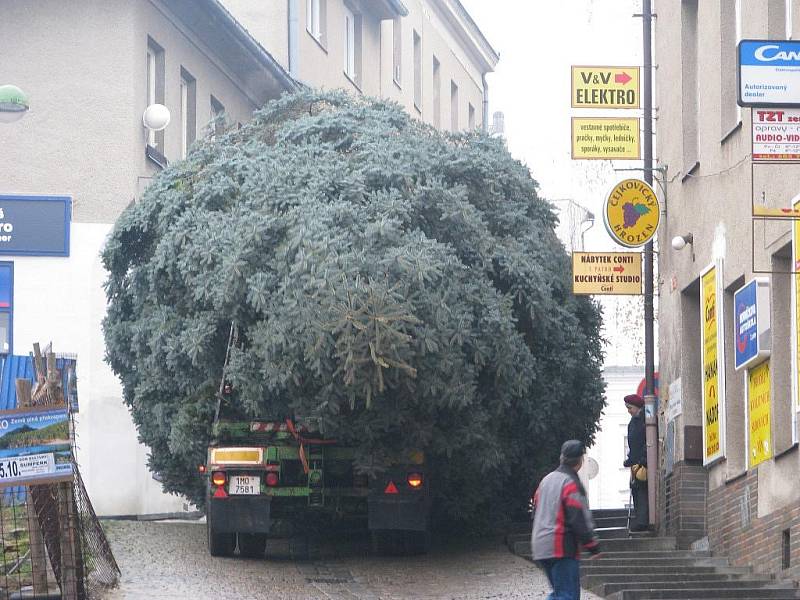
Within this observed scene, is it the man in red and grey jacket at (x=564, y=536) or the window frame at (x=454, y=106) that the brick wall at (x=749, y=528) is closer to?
the man in red and grey jacket at (x=564, y=536)

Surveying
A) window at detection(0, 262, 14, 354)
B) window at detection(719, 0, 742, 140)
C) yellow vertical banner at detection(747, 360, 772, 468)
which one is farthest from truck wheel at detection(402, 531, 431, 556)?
window at detection(0, 262, 14, 354)

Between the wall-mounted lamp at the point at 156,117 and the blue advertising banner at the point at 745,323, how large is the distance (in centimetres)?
1089

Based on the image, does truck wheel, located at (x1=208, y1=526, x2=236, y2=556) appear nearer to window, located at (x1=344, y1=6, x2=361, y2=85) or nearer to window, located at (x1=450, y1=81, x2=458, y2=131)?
window, located at (x1=344, y1=6, x2=361, y2=85)

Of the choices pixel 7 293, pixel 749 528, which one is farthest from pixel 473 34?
pixel 749 528

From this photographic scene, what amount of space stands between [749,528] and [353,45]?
23.3 meters

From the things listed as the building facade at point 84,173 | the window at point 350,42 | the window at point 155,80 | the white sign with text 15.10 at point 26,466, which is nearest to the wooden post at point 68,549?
the white sign with text 15.10 at point 26,466

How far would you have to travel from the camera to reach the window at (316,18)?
3509 cm

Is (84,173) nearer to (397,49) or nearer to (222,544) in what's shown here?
(222,544)

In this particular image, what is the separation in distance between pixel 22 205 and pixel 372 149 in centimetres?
816

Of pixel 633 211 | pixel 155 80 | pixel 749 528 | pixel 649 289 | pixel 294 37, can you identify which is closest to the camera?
pixel 749 528

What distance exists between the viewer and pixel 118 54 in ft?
86.5

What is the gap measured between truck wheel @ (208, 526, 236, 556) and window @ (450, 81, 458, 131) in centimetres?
2988

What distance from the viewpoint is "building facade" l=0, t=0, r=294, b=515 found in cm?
2562

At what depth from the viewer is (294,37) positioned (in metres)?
33.5
